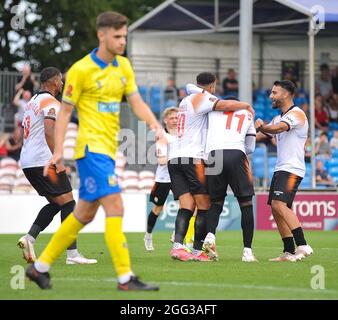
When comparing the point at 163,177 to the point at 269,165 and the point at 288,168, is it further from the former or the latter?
the point at 269,165

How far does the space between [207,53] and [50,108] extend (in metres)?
20.0

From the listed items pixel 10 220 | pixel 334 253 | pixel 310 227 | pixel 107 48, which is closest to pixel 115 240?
pixel 107 48

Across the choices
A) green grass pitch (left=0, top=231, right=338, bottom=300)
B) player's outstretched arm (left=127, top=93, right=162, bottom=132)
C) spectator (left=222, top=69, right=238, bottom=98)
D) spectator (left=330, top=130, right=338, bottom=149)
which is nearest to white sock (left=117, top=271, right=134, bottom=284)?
green grass pitch (left=0, top=231, right=338, bottom=300)

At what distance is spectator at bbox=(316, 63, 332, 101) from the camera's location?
30.9 meters

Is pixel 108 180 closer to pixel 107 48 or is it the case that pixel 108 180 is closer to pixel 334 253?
pixel 107 48

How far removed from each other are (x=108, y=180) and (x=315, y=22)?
17.0 metres

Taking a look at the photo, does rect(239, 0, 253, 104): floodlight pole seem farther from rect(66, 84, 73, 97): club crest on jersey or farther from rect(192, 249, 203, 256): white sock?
rect(66, 84, 73, 97): club crest on jersey

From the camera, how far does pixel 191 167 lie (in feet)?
44.4

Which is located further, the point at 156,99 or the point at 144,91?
the point at 144,91

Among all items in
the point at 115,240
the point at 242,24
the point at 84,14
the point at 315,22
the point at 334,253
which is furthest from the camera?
the point at 84,14

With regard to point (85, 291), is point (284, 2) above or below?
above

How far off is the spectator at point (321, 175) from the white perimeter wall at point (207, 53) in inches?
277

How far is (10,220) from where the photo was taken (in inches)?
856

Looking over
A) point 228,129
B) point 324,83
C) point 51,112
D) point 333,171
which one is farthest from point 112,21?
point 324,83
